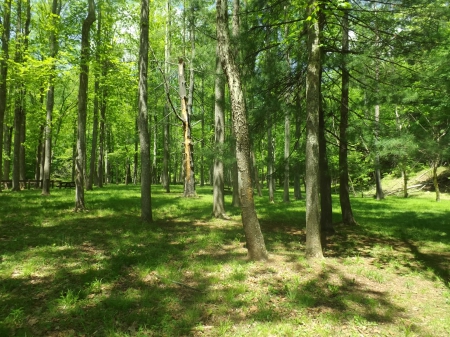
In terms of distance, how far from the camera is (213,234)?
8.12m

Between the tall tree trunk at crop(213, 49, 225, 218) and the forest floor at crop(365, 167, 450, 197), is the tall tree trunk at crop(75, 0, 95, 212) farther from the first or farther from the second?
the forest floor at crop(365, 167, 450, 197)

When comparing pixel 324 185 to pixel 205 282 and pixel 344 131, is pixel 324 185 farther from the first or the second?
pixel 205 282

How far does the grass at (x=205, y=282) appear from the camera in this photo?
12.1 feet

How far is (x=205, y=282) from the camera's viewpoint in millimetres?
5004

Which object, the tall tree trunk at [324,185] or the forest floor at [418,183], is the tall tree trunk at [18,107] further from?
the forest floor at [418,183]

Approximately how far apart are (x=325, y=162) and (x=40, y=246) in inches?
318

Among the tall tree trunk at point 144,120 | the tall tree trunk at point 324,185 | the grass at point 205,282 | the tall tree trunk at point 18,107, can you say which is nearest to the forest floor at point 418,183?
the grass at point 205,282

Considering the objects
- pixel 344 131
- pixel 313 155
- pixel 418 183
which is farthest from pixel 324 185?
pixel 418 183

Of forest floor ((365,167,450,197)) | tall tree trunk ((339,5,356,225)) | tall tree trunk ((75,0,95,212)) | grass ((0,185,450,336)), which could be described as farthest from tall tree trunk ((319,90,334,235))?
forest floor ((365,167,450,197))

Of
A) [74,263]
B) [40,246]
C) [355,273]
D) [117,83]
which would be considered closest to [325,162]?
[355,273]

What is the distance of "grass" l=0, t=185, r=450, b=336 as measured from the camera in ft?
12.1

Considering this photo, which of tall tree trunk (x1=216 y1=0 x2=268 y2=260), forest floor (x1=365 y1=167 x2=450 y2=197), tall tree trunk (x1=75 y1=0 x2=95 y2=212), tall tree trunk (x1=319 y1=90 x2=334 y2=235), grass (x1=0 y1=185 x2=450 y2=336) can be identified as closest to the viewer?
→ grass (x1=0 y1=185 x2=450 y2=336)

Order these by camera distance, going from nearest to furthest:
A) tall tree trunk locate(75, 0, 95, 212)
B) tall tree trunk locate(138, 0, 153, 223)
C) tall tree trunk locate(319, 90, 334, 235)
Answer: tall tree trunk locate(319, 90, 334, 235) < tall tree trunk locate(138, 0, 153, 223) < tall tree trunk locate(75, 0, 95, 212)

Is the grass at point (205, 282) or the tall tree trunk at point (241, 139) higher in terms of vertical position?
the tall tree trunk at point (241, 139)
